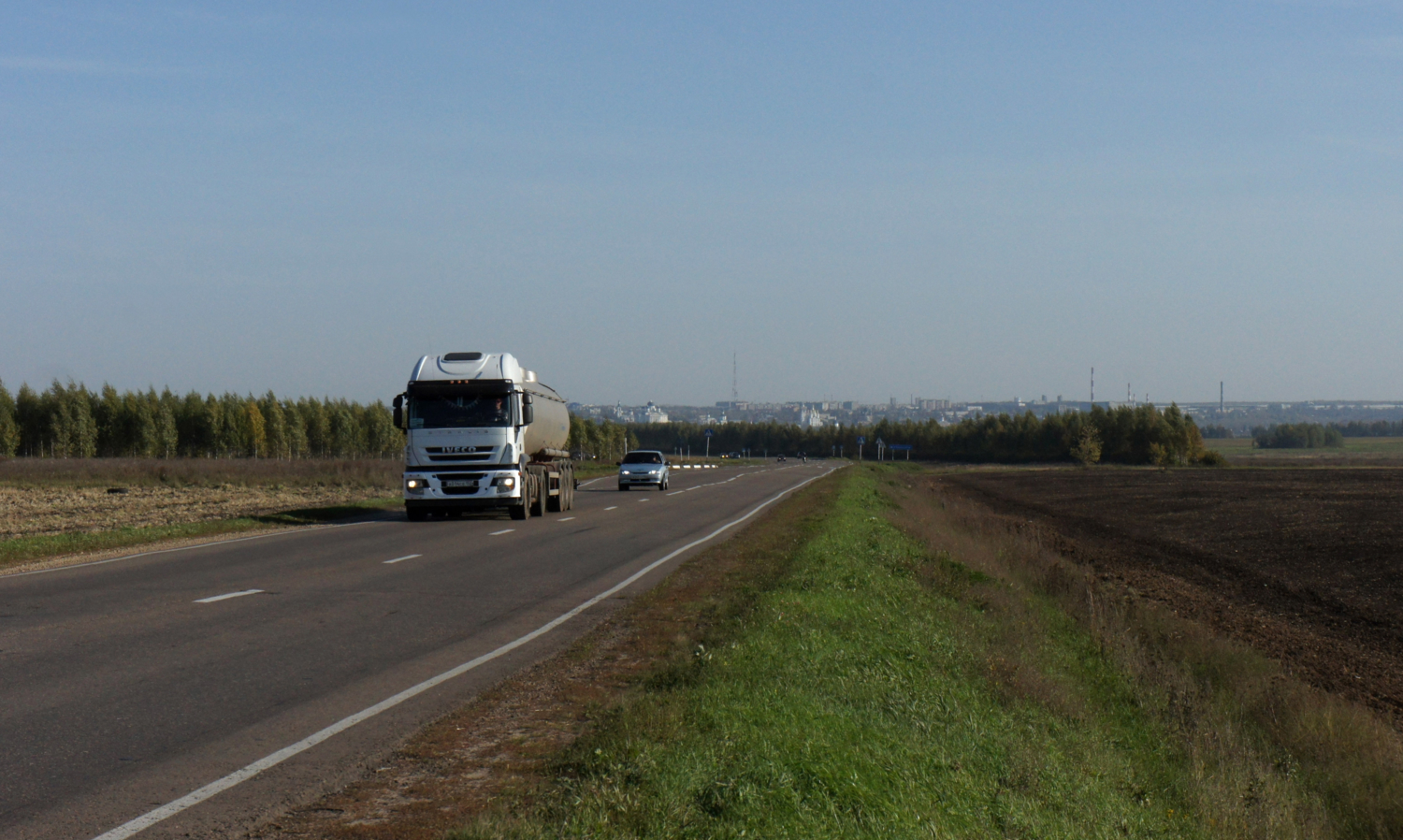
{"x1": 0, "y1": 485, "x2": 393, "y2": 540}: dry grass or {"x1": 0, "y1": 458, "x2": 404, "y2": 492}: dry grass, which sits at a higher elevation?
{"x1": 0, "y1": 458, "x2": 404, "y2": 492}: dry grass

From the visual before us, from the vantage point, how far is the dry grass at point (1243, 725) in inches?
352

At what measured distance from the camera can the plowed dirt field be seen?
1605 cm

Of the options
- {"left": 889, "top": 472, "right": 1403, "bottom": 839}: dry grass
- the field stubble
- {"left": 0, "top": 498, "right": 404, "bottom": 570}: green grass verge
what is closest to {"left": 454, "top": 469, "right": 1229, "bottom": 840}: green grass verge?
{"left": 889, "top": 472, "right": 1403, "bottom": 839}: dry grass

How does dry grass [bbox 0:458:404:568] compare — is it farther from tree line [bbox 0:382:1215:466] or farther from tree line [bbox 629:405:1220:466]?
tree line [bbox 629:405:1220:466]

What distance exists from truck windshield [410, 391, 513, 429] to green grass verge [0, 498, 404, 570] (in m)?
4.02

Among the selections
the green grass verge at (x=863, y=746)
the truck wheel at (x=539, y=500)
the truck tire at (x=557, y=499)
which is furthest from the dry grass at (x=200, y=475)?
the green grass verge at (x=863, y=746)

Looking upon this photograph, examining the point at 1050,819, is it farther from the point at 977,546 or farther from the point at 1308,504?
the point at 1308,504

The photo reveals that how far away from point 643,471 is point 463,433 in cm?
2249

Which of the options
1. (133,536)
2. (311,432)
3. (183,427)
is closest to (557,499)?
(133,536)

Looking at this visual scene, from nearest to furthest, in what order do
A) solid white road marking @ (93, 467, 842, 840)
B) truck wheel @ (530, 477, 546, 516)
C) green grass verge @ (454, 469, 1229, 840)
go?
solid white road marking @ (93, 467, 842, 840)
green grass verge @ (454, 469, 1229, 840)
truck wheel @ (530, 477, 546, 516)

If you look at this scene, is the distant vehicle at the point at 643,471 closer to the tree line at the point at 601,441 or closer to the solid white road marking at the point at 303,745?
the solid white road marking at the point at 303,745

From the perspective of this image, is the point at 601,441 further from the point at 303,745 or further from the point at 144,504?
the point at 303,745

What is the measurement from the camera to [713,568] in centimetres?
1745

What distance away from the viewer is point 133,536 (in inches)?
839
